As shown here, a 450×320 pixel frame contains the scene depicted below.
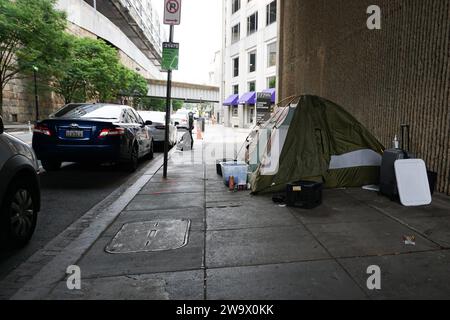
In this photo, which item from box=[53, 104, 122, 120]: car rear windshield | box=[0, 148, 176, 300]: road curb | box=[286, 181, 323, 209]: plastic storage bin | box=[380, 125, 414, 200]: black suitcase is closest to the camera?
box=[0, 148, 176, 300]: road curb

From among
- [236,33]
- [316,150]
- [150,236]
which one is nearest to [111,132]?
[150,236]

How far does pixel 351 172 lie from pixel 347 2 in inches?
197

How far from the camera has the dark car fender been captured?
3787mm

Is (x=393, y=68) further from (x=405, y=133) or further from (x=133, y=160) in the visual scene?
(x=133, y=160)

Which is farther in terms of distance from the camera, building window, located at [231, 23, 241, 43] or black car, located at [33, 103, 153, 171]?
building window, located at [231, 23, 241, 43]

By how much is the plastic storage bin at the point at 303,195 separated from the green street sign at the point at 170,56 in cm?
410

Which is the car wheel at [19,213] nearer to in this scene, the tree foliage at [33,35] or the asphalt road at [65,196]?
the asphalt road at [65,196]

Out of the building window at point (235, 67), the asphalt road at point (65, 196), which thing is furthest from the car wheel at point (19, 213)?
the building window at point (235, 67)

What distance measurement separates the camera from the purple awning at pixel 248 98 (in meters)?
42.1

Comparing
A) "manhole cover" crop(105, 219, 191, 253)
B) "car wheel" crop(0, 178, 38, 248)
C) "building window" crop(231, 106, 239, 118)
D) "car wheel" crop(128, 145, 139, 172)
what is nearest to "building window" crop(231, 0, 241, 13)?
"building window" crop(231, 106, 239, 118)

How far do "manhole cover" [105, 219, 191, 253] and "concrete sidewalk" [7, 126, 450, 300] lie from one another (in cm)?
1

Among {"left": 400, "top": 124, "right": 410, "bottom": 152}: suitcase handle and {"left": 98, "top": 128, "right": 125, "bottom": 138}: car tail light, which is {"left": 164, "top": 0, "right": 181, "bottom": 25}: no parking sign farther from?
{"left": 400, "top": 124, "right": 410, "bottom": 152}: suitcase handle

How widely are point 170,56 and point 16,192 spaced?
5081 millimetres

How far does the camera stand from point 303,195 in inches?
224
